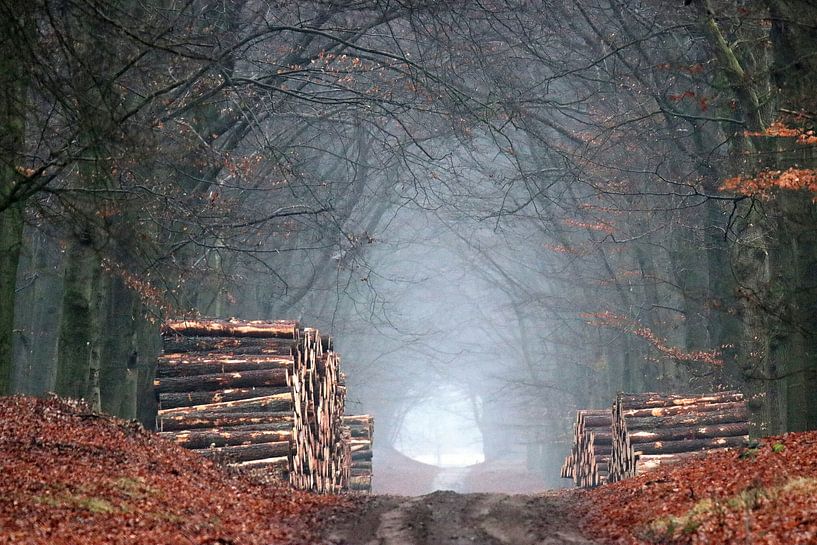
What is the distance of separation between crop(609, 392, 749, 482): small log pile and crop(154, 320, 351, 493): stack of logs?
6.58m

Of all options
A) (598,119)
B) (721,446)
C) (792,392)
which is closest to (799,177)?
(792,392)

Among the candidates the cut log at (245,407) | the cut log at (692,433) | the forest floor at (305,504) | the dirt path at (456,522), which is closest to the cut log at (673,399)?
the cut log at (692,433)

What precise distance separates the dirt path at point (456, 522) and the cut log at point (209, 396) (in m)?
3.59

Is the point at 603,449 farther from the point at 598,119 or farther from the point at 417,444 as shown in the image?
the point at 417,444

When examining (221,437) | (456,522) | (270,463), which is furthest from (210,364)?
(456,522)

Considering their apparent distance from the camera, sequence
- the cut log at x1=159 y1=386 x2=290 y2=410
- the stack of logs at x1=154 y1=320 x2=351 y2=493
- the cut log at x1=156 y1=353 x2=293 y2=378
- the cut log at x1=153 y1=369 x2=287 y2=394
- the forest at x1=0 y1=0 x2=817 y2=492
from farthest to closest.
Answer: the cut log at x1=156 y1=353 x2=293 y2=378 < the cut log at x1=153 y1=369 x2=287 y2=394 < the cut log at x1=159 y1=386 x2=290 y2=410 < the stack of logs at x1=154 y1=320 x2=351 y2=493 < the forest at x1=0 y1=0 x2=817 y2=492

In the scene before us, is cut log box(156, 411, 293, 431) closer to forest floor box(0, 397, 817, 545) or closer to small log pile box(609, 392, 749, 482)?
forest floor box(0, 397, 817, 545)

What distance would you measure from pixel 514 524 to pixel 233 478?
4.95 m

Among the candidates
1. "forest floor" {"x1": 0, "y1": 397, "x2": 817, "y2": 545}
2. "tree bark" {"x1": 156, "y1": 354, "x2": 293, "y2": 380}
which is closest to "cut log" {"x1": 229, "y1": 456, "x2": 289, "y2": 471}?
"forest floor" {"x1": 0, "y1": 397, "x2": 817, "y2": 545}

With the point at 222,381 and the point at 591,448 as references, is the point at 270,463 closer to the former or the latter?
the point at 222,381

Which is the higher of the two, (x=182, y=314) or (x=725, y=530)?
(x=182, y=314)

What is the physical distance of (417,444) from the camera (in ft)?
408

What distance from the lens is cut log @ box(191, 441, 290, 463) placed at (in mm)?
16156

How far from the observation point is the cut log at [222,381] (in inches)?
677
